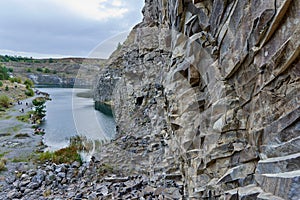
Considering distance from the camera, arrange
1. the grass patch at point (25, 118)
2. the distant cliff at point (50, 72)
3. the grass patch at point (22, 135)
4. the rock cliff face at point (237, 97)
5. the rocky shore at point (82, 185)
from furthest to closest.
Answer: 1. the distant cliff at point (50, 72)
2. the grass patch at point (25, 118)
3. the grass patch at point (22, 135)
4. the rocky shore at point (82, 185)
5. the rock cliff face at point (237, 97)

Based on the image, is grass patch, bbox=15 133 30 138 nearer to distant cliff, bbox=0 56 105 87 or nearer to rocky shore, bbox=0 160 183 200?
rocky shore, bbox=0 160 183 200

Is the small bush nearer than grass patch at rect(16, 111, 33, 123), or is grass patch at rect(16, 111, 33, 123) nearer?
the small bush

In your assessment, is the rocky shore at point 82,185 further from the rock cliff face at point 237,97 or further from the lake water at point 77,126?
the lake water at point 77,126

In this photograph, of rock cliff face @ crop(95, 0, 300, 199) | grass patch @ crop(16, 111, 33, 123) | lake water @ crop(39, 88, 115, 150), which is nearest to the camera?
rock cliff face @ crop(95, 0, 300, 199)

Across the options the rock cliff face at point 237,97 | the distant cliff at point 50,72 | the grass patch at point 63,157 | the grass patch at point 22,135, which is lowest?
the grass patch at point 22,135

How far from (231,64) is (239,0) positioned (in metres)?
1.09

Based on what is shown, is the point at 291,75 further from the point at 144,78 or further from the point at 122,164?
the point at 144,78

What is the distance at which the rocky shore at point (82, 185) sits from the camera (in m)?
7.88

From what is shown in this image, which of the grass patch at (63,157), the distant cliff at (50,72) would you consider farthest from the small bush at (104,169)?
the distant cliff at (50,72)

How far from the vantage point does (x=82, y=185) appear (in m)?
10.0

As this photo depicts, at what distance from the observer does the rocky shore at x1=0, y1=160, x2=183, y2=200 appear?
310 inches

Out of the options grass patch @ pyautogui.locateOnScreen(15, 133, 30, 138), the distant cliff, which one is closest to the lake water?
grass patch @ pyautogui.locateOnScreen(15, 133, 30, 138)

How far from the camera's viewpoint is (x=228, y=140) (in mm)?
4367

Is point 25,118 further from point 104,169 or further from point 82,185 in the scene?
point 82,185
